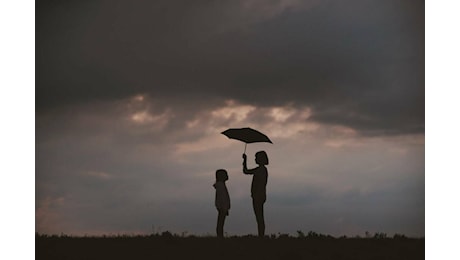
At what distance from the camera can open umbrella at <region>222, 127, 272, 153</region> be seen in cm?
2059

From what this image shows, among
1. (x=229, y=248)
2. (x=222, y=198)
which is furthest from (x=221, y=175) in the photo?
(x=229, y=248)

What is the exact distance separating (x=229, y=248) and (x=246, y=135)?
2.67 metres

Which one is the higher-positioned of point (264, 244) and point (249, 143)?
point (249, 143)

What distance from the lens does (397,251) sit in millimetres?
19781

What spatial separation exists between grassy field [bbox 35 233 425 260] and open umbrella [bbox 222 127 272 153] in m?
2.04

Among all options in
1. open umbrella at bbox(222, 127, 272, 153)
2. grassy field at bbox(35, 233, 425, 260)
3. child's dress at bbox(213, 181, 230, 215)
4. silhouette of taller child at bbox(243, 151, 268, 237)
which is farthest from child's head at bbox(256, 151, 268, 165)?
grassy field at bbox(35, 233, 425, 260)

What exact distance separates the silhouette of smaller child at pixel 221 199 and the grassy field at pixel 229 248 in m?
0.80

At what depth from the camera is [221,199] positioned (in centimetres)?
2091

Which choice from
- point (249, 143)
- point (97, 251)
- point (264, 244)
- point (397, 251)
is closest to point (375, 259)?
point (397, 251)

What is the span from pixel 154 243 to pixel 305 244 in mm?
3027

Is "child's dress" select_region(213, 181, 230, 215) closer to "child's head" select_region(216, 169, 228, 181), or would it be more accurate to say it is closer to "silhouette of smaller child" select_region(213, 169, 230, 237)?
"silhouette of smaller child" select_region(213, 169, 230, 237)

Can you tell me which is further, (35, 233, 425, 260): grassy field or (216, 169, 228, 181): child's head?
(216, 169, 228, 181): child's head

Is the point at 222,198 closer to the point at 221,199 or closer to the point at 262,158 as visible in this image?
the point at 221,199
